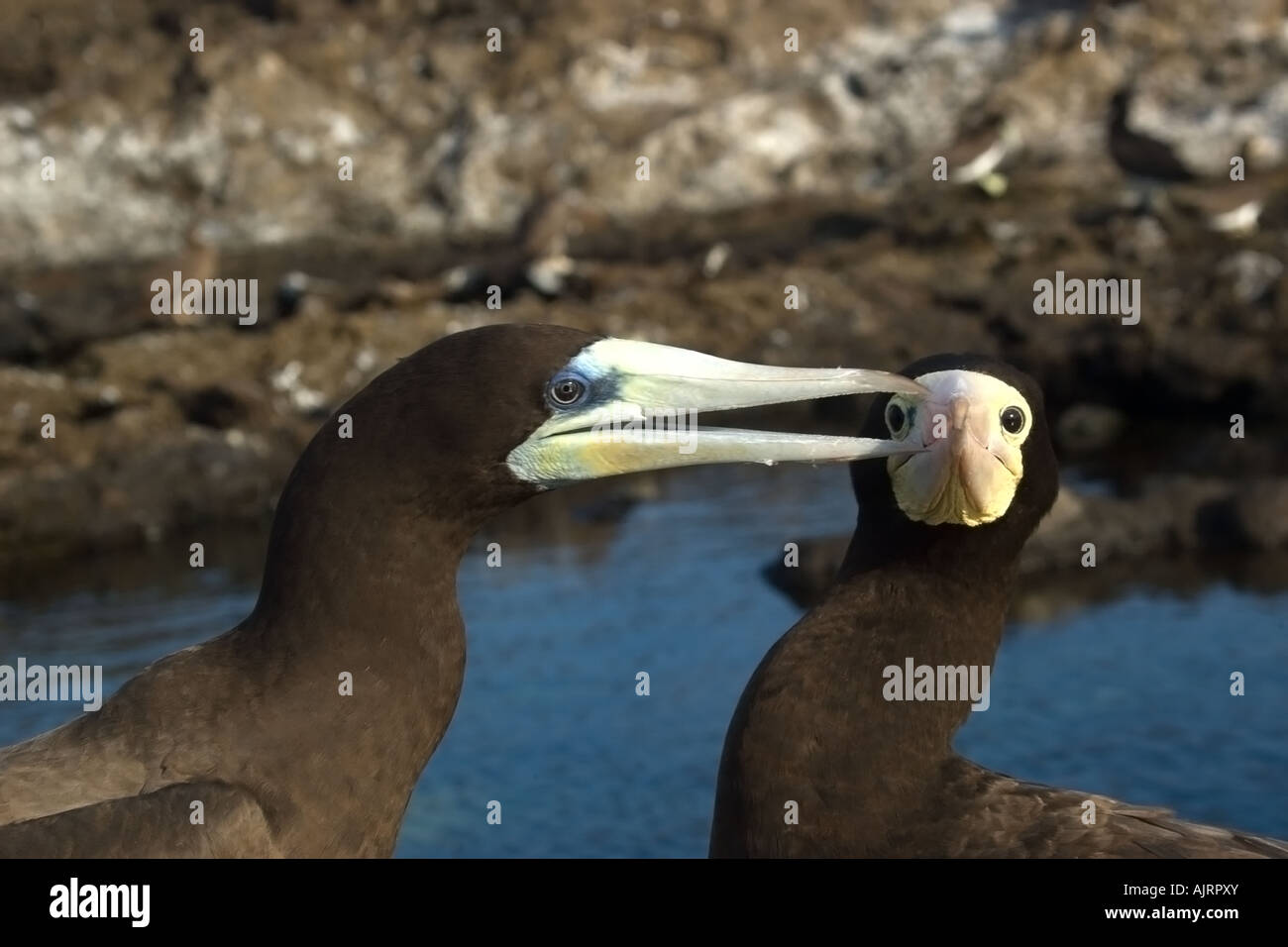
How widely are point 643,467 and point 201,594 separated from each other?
10.5m

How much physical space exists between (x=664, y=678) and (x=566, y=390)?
7.92 meters

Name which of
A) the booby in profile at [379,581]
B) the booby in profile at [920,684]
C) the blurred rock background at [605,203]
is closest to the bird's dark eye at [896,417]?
the booby in profile at [920,684]

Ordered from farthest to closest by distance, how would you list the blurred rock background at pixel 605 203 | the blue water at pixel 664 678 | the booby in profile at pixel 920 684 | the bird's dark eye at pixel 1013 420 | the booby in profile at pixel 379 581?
1. the blurred rock background at pixel 605 203
2. the blue water at pixel 664 678
3. the bird's dark eye at pixel 1013 420
4. the booby in profile at pixel 920 684
5. the booby in profile at pixel 379 581

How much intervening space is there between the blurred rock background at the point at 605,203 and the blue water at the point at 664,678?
2638 mm

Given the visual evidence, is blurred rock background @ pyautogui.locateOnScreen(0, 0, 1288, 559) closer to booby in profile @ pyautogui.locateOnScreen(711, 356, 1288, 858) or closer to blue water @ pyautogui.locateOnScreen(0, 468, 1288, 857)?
blue water @ pyautogui.locateOnScreen(0, 468, 1288, 857)

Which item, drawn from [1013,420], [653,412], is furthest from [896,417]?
[653,412]

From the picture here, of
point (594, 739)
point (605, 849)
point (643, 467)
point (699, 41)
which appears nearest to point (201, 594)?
point (594, 739)

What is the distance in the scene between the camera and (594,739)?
1127 cm

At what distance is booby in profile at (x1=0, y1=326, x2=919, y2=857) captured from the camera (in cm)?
Answer: 427

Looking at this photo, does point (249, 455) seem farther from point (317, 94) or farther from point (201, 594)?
point (317, 94)

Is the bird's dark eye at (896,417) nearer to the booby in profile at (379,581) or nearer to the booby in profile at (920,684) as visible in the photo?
the booby in profile at (920,684)

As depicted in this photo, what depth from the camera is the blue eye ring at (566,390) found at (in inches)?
175

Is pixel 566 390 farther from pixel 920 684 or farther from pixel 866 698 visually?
pixel 920 684

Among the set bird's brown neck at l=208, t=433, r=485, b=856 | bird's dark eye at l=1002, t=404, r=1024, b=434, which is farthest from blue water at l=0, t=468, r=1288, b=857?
bird's brown neck at l=208, t=433, r=485, b=856
